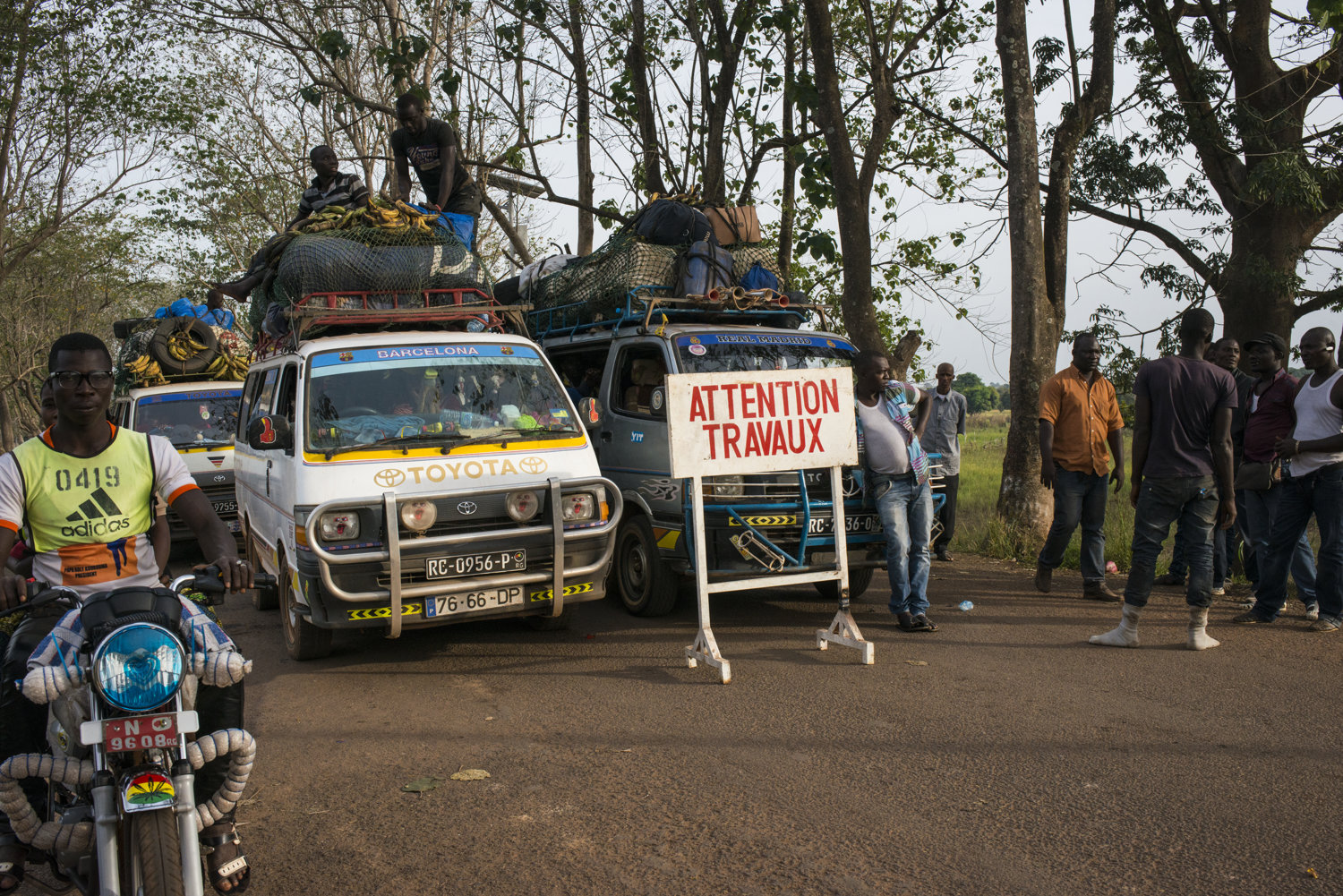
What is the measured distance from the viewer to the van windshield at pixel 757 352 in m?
7.60

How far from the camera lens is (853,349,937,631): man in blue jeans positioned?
6945 mm

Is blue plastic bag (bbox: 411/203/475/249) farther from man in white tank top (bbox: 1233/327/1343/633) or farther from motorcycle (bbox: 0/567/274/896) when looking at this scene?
motorcycle (bbox: 0/567/274/896)

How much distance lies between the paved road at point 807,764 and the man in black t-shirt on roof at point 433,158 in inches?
205

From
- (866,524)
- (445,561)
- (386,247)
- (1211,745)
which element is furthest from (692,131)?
(1211,745)

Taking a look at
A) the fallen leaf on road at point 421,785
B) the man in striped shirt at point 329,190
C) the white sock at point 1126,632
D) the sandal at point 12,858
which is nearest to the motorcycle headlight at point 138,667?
the sandal at point 12,858

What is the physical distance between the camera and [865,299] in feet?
37.2

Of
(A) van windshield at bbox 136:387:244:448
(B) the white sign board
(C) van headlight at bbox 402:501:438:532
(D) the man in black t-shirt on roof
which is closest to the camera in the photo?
(C) van headlight at bbox 402:501:438:532

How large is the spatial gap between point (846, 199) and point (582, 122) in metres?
7.73

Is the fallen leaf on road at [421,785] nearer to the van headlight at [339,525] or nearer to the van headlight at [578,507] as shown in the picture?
the van headlight at [339,525]

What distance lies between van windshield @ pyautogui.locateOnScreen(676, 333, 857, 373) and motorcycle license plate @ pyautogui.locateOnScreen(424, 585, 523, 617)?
7.27ft

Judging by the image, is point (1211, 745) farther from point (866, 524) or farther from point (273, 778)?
point (273, 778)

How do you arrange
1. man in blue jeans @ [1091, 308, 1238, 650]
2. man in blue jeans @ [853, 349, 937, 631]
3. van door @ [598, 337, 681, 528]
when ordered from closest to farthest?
1. man in blue jeans @ [1091, 308, 1238, 650]
2. man in blue jeans @ [853, 349, 937, 631]
3. van door @ [598, 337, 681, 528]

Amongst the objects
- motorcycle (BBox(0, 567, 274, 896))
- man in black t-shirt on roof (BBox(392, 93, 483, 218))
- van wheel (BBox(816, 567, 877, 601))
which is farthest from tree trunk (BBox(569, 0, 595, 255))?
motorcycle (BBox(0, 567, 274, 896))

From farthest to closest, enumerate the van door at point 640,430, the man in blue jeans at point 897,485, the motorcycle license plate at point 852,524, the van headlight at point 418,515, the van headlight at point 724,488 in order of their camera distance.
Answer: the van door at point 640,430 < the motorcycle license plate at point 852,524 < the van headlight at point 724,488 < the man in blue jeans at point 897,485 < the van headlight at point 418,515
